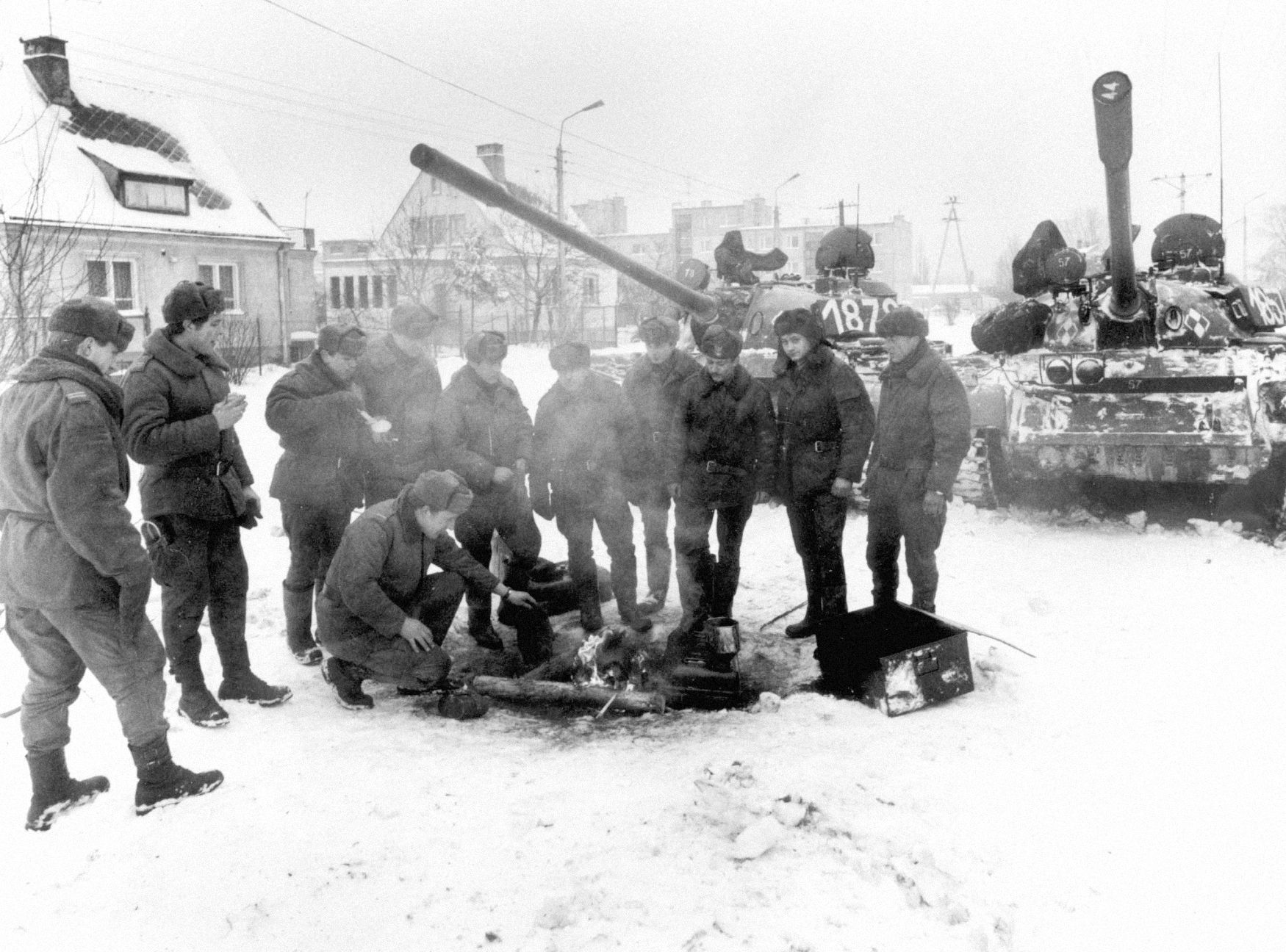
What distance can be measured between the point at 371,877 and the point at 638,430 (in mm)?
3588

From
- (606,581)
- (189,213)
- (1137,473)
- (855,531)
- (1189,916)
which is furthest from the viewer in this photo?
(189,213)

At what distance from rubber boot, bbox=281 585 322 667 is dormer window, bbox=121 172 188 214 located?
831 inches

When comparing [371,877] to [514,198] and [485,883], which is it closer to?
[485,883]

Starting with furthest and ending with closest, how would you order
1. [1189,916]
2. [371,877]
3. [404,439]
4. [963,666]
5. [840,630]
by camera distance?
[404,439], [840,630], [963,666], [371,877], [1189,916]

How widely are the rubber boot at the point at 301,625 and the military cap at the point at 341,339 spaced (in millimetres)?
1282

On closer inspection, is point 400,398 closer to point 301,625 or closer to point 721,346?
point 301,625

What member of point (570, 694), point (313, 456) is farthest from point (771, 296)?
point (570, 694)

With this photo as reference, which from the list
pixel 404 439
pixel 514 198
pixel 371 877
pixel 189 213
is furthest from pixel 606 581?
pixel 189 213

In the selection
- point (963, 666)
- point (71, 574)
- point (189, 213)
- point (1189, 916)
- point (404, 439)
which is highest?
point (189, 213)

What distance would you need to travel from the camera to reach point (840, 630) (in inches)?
212

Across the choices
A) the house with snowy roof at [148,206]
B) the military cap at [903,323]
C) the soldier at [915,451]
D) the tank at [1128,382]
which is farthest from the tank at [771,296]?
the house with snowy roof at [148,206]

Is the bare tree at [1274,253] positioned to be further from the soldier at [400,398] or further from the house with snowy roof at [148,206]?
the soldier at [400,398]

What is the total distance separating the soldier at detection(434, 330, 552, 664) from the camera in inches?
240

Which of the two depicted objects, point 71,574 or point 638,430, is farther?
point 638,430
